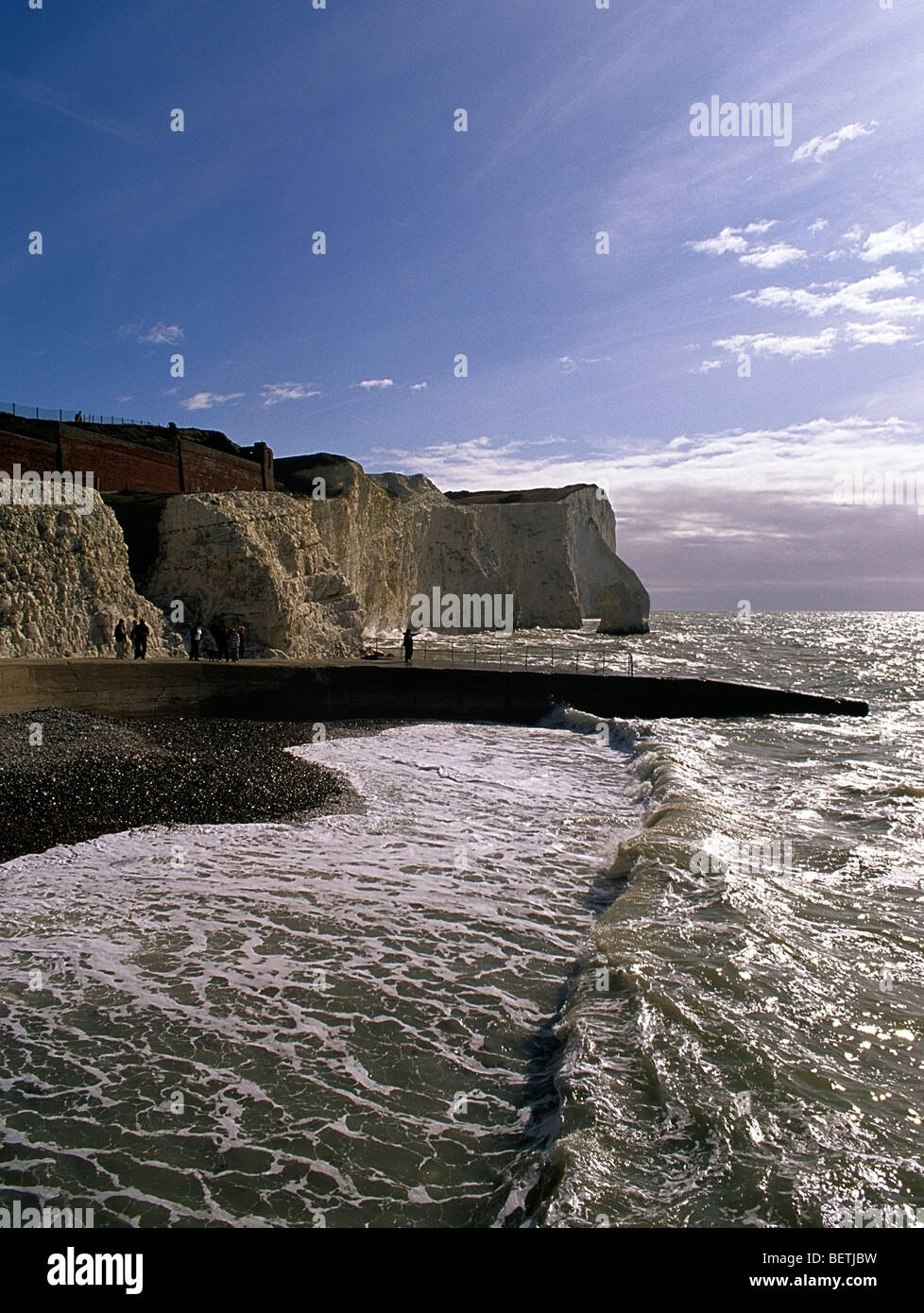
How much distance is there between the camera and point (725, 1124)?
4.52 meters

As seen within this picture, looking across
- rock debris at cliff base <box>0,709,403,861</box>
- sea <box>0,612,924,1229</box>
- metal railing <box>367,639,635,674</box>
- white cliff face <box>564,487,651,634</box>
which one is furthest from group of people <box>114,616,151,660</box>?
white cliff face <box>564,487,651,634</box>

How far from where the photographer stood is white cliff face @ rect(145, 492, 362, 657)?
2520 cm

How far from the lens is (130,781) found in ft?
37.8

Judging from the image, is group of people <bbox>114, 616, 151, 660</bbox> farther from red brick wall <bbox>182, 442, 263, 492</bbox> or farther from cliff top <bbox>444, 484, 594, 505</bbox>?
cliff top <bbox>444, 484, 594, 505</bbox>

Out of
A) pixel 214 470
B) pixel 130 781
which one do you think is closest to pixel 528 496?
pixel 214 470

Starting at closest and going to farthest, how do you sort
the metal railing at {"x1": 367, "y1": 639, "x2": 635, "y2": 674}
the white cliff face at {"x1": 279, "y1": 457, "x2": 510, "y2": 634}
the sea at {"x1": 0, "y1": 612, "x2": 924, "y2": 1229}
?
the sea at {"x1": 0, "y1": 612, "x2": 924, "y2": 1229}
the metal railing at {"x1": 367, "y1": 639, "x2": 635, "y2": 674}
the white cliff face at {"x1": 279, "y1": 457, "x2": 510, "y2": 634}

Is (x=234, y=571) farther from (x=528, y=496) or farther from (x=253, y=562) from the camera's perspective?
(x=528, y=496)

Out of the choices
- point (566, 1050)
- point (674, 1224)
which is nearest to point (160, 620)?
point (566, 1050)

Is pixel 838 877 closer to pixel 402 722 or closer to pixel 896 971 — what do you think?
pixel 896 971

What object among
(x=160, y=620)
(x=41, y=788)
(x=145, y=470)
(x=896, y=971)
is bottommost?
(x=896, y=971)

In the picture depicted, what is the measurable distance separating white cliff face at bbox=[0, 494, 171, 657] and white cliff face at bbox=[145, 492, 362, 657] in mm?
3385

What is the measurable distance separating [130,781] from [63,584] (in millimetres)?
9990

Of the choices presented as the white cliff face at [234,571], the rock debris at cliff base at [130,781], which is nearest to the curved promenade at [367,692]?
the rock debris at cliff base at [130,781]
